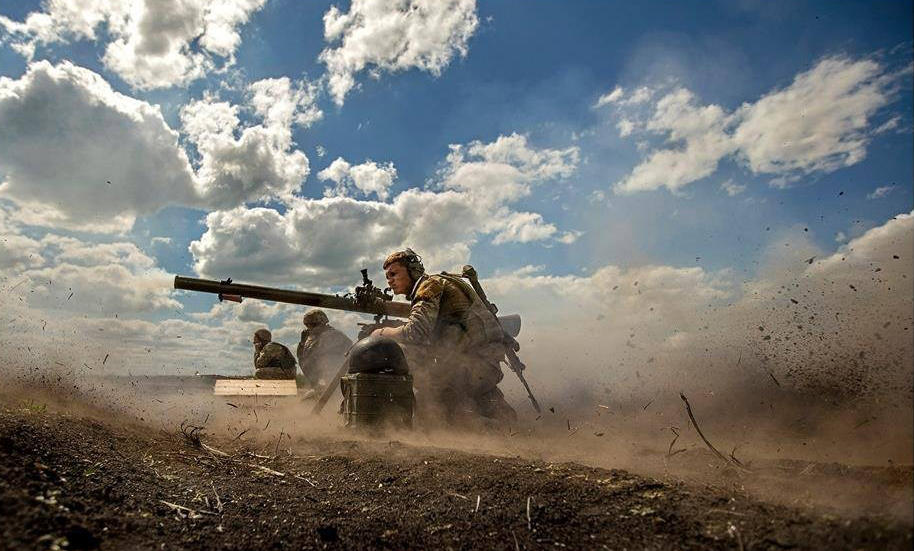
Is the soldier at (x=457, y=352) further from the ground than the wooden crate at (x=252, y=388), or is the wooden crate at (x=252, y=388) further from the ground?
the soldier at (x=457, y=352)

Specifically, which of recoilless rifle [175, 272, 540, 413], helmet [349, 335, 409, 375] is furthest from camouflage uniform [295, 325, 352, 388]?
helmet [349, 335, 409, 375]

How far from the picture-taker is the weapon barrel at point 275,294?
991 cm

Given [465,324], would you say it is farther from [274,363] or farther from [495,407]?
[274,363]

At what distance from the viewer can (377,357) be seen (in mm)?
6473

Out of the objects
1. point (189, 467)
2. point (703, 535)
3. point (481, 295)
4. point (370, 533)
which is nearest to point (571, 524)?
point (703, 535)

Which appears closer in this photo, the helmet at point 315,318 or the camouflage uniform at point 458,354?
the camouflage uniform at point 458,354

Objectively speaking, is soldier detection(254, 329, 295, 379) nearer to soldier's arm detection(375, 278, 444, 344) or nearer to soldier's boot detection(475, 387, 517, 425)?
soldier's arm detection(375, 278, 444, 344)

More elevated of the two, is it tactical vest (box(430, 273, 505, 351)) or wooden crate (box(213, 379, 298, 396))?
tactical vest (box(430, 273, 505, 351))

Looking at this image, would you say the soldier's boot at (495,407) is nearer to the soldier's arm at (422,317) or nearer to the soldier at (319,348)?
the soldier's arm at (422,317)

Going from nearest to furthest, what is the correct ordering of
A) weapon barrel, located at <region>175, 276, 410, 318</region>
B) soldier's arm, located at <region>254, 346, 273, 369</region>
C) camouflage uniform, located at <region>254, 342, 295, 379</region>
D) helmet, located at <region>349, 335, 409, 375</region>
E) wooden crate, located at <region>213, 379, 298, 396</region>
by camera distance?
helmet, located at <region>349, 335, 409, 375</region> < wooden crate, located at <region>213, 379, 298, 396</region> < weapon barrel, located at <region>175, 276, 410, 318</region> < camouflage uniform, located at <region>254, 342, 295, 379</region> < soldier's arm, located at <region>254, 346, 273, 369</region>

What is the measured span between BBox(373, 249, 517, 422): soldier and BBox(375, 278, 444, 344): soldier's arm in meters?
0.01

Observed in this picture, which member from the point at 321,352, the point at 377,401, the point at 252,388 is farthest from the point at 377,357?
the point at 321,352

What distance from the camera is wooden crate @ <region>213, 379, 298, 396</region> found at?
30.5 ft

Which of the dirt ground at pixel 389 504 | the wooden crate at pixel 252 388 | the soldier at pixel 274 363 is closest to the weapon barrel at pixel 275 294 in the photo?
the wooden crate at pixel 252 388
